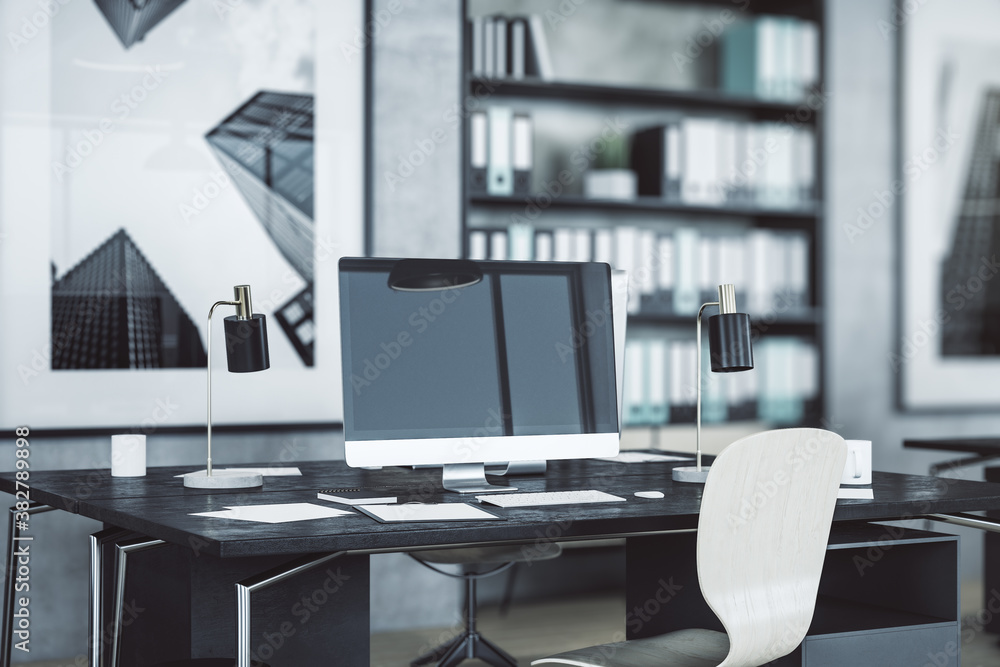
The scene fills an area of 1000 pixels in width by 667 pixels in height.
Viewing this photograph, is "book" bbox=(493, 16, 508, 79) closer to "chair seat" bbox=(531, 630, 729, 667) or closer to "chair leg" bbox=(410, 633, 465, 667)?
"chair leg" bbox=(410, 633, 465, 667)

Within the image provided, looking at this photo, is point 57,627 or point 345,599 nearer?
point 345,599

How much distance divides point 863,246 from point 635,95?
3.83 ft

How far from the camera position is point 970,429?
16.0 feet

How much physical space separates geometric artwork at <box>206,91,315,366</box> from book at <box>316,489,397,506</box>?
4.85 feet

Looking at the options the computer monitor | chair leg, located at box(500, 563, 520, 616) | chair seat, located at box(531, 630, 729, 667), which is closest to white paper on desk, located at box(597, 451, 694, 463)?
the computer monitor

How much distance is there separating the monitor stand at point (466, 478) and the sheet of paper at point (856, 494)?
26.3 inches

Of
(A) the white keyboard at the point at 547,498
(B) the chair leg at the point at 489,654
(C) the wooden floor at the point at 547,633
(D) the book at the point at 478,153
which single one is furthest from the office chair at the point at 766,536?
(D) the book at the point at 478,153

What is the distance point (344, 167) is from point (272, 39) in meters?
0.48

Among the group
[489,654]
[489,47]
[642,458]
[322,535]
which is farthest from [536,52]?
[322,535]

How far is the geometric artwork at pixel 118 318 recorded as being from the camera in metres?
3.42

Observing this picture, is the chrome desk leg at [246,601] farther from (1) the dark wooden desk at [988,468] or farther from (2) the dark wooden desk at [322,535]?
(1) the dark wooden desk at [988,468]

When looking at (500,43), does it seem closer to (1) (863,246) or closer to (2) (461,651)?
(1) (863,246)

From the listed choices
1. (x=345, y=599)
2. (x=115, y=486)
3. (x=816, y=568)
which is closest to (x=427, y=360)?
(x=345, y=599)

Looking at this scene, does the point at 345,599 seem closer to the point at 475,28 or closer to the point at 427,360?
the point at 427,360
